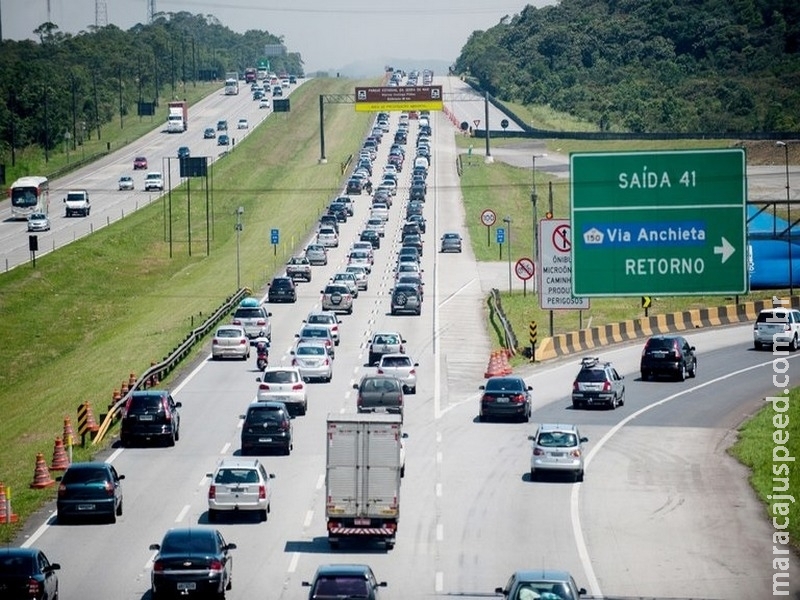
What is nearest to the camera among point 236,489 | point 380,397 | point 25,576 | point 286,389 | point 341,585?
point 341,585

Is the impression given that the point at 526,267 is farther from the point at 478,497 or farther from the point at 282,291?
the point at 478,497

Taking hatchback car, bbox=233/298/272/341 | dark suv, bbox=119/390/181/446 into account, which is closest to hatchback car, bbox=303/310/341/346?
hatchback car, bbox=233/298/272/341

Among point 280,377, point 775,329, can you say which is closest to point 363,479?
point 280,377

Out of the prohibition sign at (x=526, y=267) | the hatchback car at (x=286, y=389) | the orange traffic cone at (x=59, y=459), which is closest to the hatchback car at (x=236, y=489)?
the orange traffic cone at (x=59, y=459)

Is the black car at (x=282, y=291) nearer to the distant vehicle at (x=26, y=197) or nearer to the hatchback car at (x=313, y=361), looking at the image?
the hatchback car at (x=313, y=361)

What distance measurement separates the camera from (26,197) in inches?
5089

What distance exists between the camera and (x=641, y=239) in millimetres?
30922

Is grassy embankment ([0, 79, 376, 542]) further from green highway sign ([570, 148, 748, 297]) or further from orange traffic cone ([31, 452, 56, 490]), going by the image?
green highway sign ([570, 148, 748, 297])

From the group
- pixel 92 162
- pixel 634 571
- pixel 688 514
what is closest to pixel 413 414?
pixel 688 514

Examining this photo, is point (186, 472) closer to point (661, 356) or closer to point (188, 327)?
point (661, 356)

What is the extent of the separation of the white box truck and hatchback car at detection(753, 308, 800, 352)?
4038cm

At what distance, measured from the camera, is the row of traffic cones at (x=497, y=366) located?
63.3 meters

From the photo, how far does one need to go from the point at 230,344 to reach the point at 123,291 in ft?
125

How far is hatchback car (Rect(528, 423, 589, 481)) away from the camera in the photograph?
4297cm
